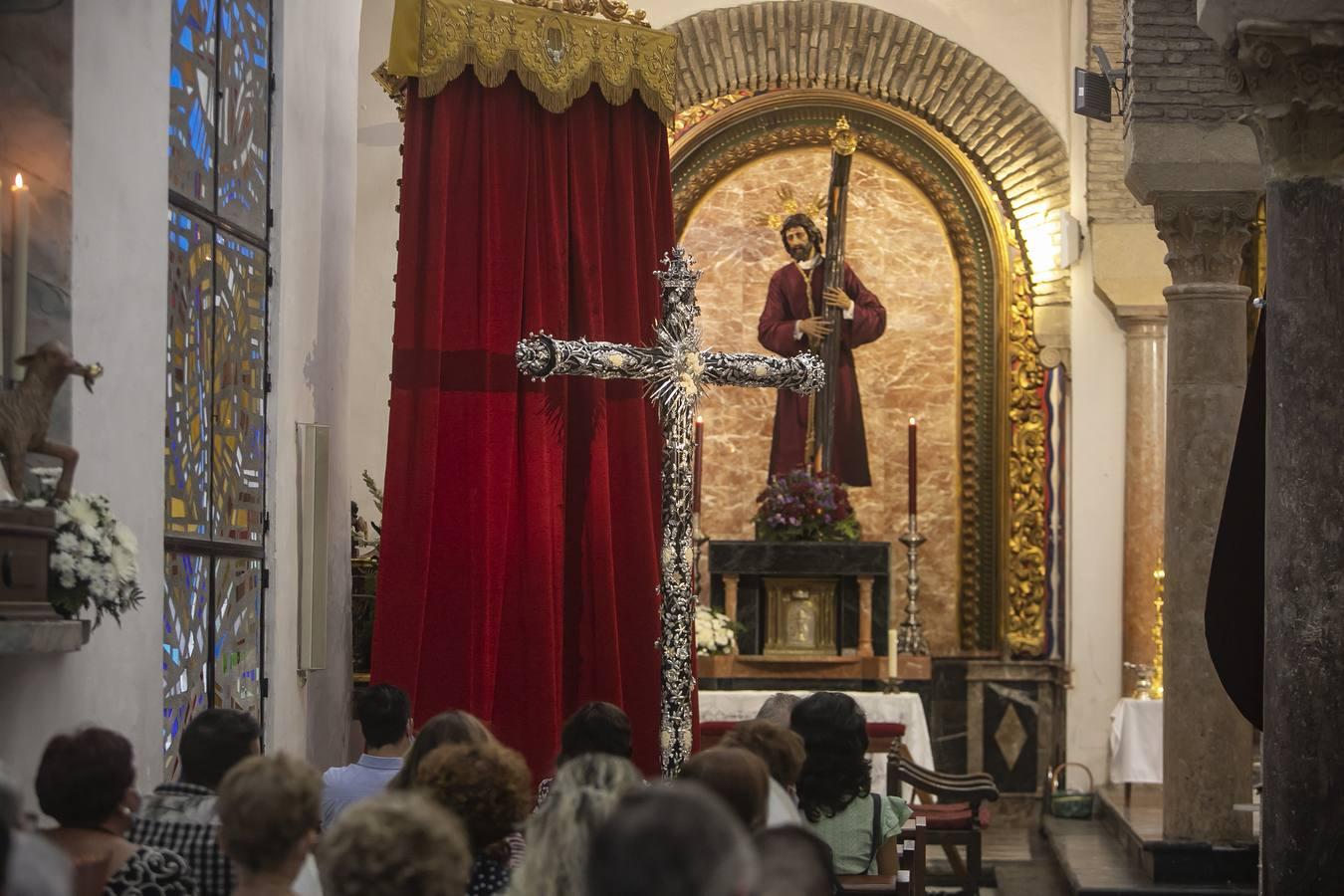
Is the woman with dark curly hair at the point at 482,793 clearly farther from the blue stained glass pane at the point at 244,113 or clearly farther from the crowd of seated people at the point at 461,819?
the blue stained glass pane at the point at 244,113

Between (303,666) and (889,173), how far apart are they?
6.38 meters

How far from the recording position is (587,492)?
7629 mm

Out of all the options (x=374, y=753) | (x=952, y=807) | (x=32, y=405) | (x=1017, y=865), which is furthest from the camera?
(x=1017, y=865)

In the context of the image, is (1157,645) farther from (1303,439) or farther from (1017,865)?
(1303,439)

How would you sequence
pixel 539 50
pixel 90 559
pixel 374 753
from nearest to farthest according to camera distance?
pixel 90 559 → pixel 374 753 → pixel 539 50

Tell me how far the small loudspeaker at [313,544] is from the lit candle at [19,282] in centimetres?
258

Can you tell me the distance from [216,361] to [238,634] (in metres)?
0.98

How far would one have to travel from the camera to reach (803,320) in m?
11.4

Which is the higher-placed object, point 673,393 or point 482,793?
point 673,393

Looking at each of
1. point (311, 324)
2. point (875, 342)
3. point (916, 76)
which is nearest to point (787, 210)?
point (875, 342)

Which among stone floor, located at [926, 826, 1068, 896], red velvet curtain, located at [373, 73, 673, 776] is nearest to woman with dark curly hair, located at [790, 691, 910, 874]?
red velvet curtain, located at [373, 73, 673, 776]

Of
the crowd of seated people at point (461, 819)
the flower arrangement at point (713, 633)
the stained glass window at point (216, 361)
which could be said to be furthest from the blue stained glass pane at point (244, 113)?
the flower arrangement at point (713, 633)

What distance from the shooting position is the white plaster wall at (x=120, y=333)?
4.96 metres

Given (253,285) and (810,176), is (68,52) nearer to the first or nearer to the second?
(253,285)
